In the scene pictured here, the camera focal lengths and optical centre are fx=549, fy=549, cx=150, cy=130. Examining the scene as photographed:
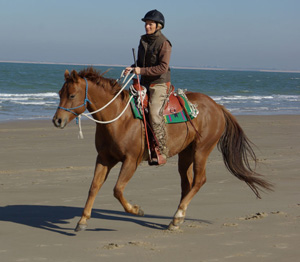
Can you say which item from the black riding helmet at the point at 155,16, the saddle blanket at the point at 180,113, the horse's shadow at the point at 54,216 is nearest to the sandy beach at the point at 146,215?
the horse's shadow at the point at 54,216

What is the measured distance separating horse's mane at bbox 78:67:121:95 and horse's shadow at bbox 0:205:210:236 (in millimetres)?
1639

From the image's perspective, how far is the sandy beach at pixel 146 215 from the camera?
17.5ft

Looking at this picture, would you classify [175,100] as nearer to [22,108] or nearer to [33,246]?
[33,246]

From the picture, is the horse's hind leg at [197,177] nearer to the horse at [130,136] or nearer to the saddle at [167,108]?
the horse at [130,136]

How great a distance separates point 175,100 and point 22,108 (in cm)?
2003

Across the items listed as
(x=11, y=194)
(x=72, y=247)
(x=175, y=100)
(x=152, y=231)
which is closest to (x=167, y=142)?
(x=175, y=100)

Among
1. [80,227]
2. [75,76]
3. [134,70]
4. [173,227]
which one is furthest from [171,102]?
[80,227]

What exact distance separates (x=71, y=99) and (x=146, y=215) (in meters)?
2.00

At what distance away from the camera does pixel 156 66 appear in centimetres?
640

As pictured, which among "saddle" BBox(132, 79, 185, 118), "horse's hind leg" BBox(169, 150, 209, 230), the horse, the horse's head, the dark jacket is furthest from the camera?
"horse's hind leg" BBox(169, 150, 209, 230)

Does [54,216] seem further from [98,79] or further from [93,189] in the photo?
[98,79]

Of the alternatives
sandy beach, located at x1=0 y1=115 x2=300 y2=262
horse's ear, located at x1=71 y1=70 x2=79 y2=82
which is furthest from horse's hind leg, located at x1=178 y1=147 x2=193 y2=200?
horse's ear, located at x1=71 y1=70 x2=79 y2=82

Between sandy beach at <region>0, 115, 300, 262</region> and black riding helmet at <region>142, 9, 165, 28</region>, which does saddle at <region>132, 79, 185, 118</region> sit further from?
sandy beach at <region>0, 115, 300, 262</region>

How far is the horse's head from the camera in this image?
576 cm
